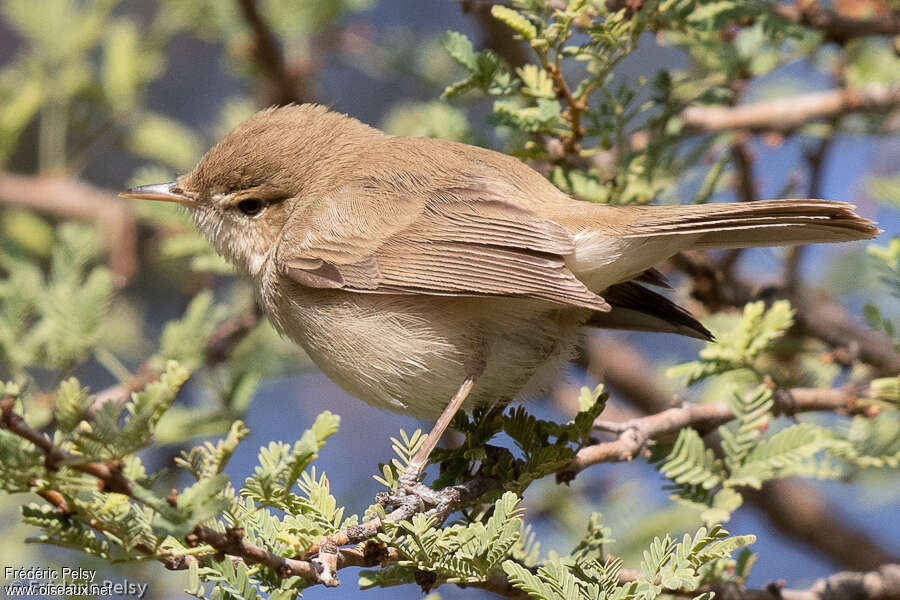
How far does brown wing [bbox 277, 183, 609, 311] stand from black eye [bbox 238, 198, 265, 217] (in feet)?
0.79

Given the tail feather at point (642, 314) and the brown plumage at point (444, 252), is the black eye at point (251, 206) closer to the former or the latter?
the brown plumage at point (444, 252)

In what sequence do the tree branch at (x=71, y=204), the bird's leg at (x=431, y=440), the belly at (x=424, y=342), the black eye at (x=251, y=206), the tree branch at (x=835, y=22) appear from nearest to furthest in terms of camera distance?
the bird's leg at (x=431, y=440) < the belly at (x=424, y=342) < the tree branch at (x=835, y=22) < the black eye at (x=251, y=206) < the tree branch at (x=71, y=204)

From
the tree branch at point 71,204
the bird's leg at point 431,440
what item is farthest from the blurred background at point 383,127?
the bird's leg at point 431,440

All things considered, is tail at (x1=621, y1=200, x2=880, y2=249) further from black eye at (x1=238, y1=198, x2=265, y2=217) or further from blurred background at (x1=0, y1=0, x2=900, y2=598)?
black eye at (x1=238, y1=198, x2=265, y2=217)

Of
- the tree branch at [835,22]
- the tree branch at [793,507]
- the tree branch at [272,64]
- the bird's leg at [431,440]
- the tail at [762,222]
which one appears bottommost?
the bird's leg at [431,440]

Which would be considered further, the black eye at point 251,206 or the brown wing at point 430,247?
the black eye at point 251,206

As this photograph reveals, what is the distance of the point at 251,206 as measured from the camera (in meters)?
3.82

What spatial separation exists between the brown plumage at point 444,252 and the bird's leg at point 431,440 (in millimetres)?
54

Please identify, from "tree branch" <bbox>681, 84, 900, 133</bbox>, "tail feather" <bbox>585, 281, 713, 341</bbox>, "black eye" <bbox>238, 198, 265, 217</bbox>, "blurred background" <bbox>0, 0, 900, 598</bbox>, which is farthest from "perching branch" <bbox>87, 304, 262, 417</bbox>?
"tree branch" <bbox>681, 84, 900, 133</bbox>

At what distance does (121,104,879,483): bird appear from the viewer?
3.03 meters

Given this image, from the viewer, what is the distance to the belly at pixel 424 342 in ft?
10.4

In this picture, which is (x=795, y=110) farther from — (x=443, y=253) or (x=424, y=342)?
(x=424, y=342)

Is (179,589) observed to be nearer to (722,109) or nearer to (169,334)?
(169,334)

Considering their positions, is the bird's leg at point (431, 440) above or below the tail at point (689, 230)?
below
